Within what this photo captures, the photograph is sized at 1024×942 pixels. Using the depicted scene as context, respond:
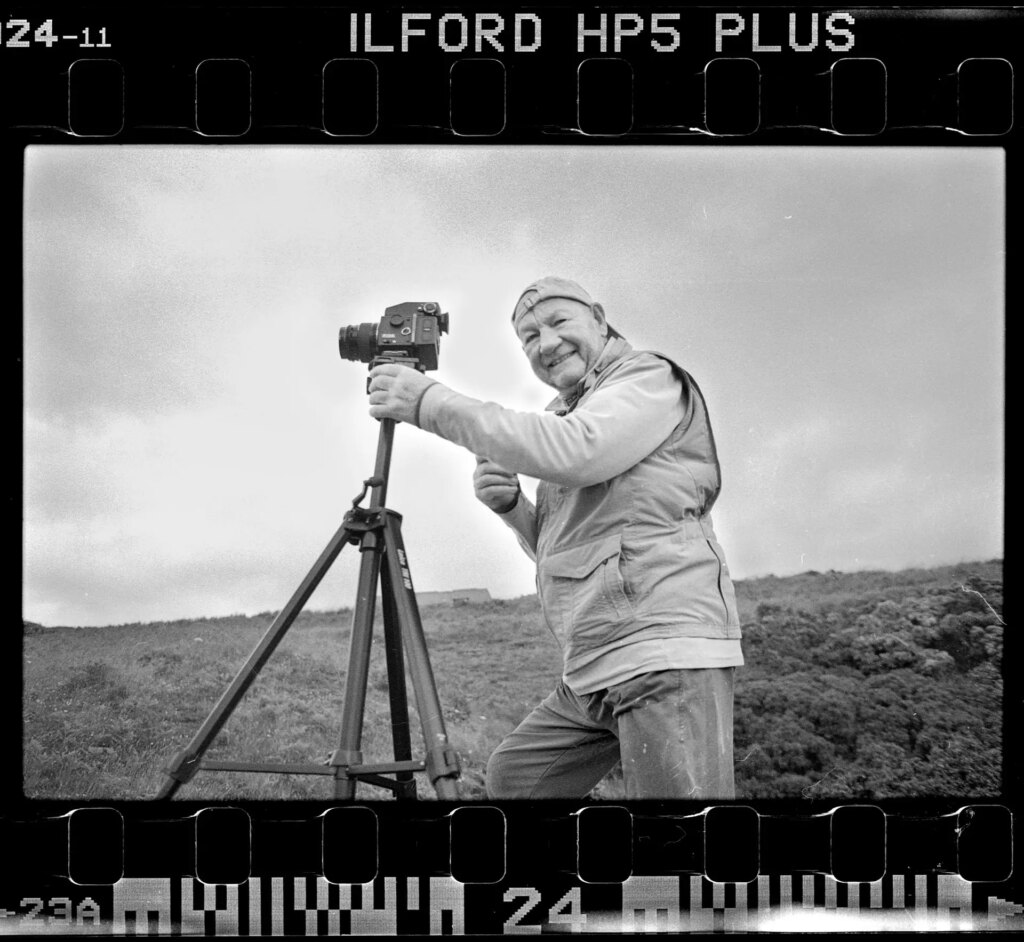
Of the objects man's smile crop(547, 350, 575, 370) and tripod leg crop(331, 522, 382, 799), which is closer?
tripod leg crop(331, 522, 382, 799)

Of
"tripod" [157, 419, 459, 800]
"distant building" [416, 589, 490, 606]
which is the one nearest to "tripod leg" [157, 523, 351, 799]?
"tripod" [157, 419, 459, 800]

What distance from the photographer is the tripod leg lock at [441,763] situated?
3.23m

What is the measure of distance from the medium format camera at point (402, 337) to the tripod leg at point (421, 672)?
1.58ft

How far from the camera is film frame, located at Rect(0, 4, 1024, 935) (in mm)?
3297

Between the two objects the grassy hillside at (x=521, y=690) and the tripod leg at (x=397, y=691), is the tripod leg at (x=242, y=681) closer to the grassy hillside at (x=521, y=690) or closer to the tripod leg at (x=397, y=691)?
the grassy hillside at (x=521, y=690)

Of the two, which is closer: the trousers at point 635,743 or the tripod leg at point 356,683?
the trousers at point 635,743

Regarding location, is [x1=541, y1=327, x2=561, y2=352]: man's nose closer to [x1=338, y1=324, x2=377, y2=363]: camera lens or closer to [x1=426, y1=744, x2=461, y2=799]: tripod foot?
[x1=338, y1=324, x2=377, y2=363]: camera lens

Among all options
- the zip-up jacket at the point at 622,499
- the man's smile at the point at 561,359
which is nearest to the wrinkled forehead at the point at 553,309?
the man's smile at the point at 561,359

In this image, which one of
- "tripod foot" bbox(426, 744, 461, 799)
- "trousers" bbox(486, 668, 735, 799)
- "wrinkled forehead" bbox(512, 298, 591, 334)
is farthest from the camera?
"wrinkled forehead" bbox(512, 298, 591, 334)

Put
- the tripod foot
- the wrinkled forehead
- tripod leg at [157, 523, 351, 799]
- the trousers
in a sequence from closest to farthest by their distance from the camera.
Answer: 1. the trousers
2. the tripod foot
3. tripod leg at [157, 523, 351, 799]
4. the wrinkled forehead
